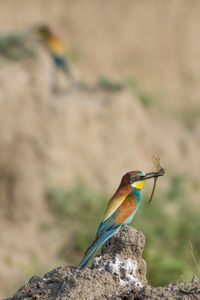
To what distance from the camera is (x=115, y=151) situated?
8.59 metres

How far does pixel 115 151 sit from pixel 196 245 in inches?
70.9

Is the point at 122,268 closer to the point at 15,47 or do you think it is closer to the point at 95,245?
the point at 95,245

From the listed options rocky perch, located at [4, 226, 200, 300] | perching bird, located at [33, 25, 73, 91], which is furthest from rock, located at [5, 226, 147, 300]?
perching bird, located at [33, 25, 73, 91]

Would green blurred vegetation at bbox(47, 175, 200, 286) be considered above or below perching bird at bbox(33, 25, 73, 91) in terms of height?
below

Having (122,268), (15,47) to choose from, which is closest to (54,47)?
(15,47)

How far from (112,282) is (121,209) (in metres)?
0.52

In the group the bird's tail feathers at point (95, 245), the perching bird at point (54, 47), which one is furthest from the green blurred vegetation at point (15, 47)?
the bird's tail feathers at point (95, 245)

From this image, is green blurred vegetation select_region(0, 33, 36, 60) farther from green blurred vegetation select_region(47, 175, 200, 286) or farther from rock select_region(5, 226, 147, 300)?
rock select_region(5, 226, 147, 300)

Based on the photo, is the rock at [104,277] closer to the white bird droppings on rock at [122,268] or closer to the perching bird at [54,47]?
the white bird droppings on rock at [122,268]

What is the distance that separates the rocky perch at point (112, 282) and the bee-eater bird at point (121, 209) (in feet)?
0.19

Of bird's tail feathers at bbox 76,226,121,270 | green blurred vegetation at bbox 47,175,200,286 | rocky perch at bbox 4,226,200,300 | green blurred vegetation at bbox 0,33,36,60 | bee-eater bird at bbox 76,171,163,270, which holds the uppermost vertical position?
green blurred vegetation at bbox 0,33,36,60

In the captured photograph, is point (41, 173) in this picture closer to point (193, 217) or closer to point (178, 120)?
point (193, 217)

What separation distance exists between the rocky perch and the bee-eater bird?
57mm

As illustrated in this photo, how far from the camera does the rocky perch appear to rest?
274cm
